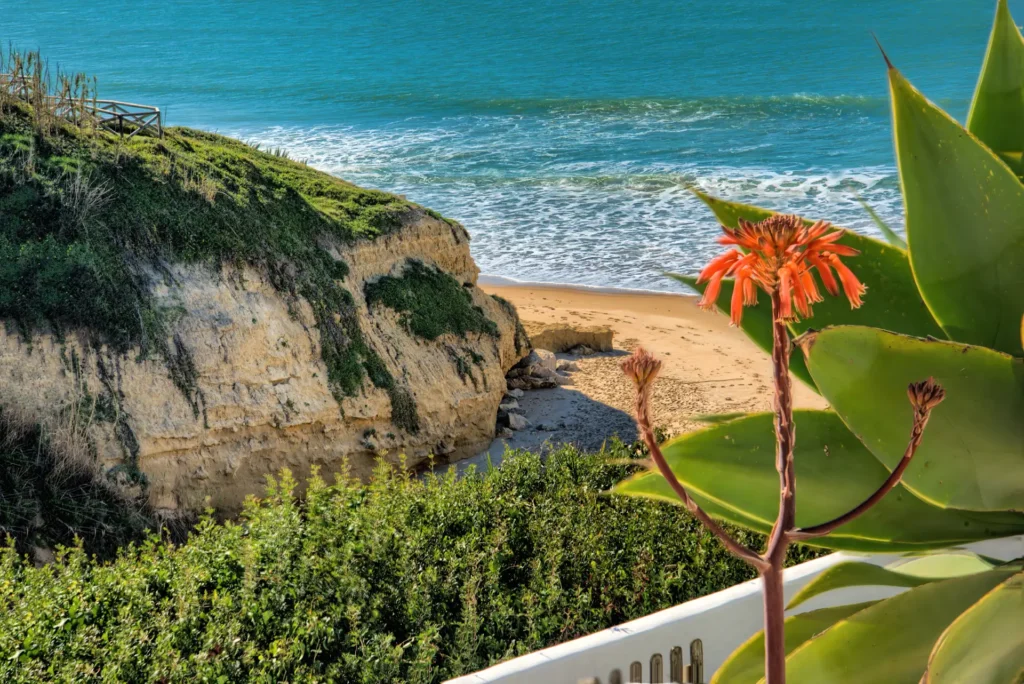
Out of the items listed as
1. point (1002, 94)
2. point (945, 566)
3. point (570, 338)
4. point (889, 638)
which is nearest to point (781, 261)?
point (889, 638)

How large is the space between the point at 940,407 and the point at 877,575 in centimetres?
38

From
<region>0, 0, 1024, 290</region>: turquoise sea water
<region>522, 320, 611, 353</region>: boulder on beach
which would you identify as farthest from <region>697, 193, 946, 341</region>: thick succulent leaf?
<region>522, 320, 611, 353</region>: boulder on beach

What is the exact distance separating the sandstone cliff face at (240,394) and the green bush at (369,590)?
243cm

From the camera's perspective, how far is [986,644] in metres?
1.53

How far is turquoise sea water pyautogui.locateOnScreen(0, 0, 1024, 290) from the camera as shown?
21.8 meters

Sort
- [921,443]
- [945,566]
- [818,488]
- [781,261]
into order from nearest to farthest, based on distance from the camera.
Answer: [781,261] < [921,443] < [818,488] < [945,566]

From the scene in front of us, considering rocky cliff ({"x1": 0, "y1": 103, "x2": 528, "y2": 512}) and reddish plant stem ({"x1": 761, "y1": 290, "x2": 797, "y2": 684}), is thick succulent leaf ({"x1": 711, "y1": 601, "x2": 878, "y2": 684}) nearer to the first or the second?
reddish plant stem ({"x1": 761, "y1": 290, "x2": 797, "y2": 684})

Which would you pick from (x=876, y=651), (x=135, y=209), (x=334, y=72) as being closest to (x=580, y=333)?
(x=135, y=209)

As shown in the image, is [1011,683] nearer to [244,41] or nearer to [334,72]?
[334,72]

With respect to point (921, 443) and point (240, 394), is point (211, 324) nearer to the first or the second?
point (240, 394)

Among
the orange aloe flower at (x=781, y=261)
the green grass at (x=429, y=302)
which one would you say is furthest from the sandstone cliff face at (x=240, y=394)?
the orange aloe flower at (x=781, y=261)

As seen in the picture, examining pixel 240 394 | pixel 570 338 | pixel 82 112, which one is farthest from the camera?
pixel 570 338

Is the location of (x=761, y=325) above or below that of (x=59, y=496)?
above

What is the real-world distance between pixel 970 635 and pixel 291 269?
26.8 feet
